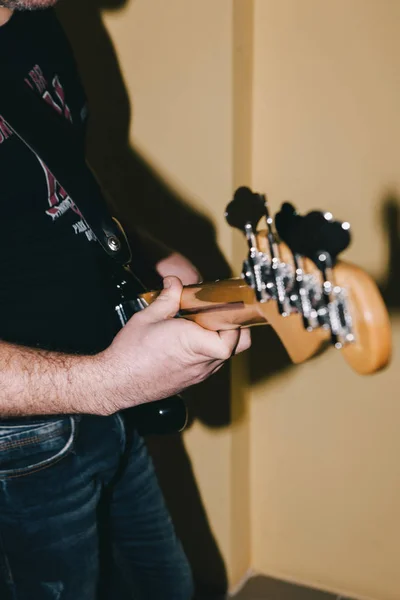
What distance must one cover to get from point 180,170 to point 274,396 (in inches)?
25.3

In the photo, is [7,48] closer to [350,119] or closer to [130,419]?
[130,419]

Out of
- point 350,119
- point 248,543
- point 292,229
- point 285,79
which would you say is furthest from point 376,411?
point 292,229

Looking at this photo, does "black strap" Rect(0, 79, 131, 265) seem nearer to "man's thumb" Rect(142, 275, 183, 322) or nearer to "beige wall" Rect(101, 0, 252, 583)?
"man's thumb" Rect(142, 275, 183, 322)

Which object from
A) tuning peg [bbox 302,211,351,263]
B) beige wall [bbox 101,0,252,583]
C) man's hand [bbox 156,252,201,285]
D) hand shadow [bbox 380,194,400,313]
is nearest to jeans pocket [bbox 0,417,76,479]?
man's hand [bbox 156,252,201,285]

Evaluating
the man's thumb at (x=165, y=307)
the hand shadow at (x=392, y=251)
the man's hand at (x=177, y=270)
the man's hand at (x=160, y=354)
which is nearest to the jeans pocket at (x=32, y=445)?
the man's hand at (x=160, y=354)

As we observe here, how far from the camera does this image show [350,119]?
4.96 ft

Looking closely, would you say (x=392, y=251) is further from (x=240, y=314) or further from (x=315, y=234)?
(x=315, y=234)

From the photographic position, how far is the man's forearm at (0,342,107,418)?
34.1 inches

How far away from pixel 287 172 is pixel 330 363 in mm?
492

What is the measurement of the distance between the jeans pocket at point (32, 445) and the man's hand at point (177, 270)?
41 centimetres

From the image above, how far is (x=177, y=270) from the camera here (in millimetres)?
1277

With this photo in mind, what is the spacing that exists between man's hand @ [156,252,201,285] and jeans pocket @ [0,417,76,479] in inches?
16.0

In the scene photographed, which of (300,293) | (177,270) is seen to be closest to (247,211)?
(300,293)

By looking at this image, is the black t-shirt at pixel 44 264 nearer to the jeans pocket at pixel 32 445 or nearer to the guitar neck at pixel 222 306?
the jeans pocket at pixel 32 445
